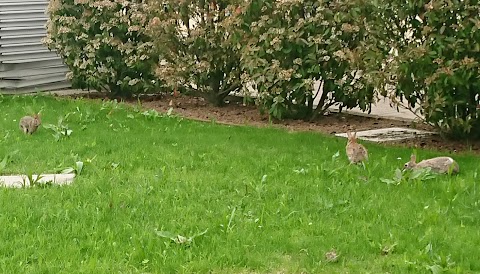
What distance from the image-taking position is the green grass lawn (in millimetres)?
4234

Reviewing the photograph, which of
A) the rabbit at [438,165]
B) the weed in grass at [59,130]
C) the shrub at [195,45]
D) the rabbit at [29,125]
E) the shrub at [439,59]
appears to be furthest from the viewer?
the shrub at [195,45]

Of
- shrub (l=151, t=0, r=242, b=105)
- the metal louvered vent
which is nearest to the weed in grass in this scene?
shrub (l=151, t=0, r=242, b=105)

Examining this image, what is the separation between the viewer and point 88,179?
5992 mm

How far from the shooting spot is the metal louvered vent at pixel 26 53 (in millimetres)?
12891

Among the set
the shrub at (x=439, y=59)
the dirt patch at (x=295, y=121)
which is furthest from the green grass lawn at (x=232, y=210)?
the dirt patch at (x=295, y=121)

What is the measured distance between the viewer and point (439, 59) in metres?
7.51

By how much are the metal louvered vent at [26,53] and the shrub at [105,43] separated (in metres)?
0.93

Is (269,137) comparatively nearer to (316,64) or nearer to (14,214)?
(316,64)

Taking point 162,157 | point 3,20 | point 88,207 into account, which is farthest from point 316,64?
point 3,20

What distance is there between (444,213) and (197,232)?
1.65 meters

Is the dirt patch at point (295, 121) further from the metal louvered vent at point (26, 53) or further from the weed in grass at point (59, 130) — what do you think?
the metal louvered vent at point (26, 53)

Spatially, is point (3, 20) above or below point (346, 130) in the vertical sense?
above

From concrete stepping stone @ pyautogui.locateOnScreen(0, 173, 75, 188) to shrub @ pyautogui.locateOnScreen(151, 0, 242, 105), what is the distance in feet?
15.3

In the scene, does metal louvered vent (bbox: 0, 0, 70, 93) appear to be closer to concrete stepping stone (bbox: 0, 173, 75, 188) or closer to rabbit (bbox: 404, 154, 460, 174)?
concrete stepping stone (bbox: 0, 173, 75, 188)
